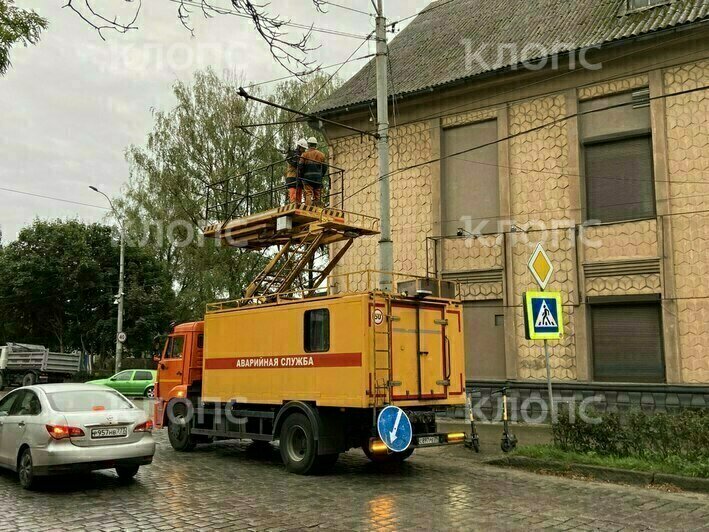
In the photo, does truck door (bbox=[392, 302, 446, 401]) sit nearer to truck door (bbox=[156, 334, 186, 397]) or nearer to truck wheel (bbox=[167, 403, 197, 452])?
truck wheel (bbox=[167, 403, 197, 452])

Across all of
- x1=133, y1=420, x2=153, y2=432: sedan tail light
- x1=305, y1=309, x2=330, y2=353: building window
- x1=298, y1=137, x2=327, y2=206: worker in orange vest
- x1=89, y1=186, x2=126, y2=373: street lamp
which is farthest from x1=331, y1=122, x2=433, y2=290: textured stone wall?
x1=89, y1=186, x2=126, y2=373: street lamp

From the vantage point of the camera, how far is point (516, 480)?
32.1 feet

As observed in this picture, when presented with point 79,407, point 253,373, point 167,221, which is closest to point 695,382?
point 253,373

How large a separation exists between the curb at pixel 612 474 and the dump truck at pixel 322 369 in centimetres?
103

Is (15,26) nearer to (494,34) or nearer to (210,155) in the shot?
(494,34)

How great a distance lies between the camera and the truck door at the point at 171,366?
14109mm

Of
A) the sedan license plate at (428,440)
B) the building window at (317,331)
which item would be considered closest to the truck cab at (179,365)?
the building window at (317,331)

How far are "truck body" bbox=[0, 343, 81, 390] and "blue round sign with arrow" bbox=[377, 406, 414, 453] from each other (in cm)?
2925

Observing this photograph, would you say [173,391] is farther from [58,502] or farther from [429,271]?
[429,271]

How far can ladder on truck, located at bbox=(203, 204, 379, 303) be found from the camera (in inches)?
526

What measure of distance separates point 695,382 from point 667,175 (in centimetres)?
449

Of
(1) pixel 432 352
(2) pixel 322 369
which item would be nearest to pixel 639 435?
(1) pixel 432 352

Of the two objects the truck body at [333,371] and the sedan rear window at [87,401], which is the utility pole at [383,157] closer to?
the truck body at [333,371]

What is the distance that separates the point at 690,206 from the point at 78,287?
3595 cm
